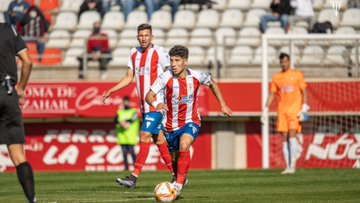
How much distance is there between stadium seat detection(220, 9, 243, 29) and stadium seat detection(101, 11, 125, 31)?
8.93 ft

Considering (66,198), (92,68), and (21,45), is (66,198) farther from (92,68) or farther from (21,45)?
(92,68)

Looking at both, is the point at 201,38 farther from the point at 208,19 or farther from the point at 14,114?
the point at 14,114

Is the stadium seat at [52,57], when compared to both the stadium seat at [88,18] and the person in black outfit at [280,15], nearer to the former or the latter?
the stadium seat at [88,18]

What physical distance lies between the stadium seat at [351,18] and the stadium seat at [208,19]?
3337mm

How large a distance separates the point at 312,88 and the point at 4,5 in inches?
357

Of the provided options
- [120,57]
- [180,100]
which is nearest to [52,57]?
[120,57]

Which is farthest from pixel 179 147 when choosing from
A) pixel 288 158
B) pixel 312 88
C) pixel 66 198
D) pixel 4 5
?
pixel 4 5

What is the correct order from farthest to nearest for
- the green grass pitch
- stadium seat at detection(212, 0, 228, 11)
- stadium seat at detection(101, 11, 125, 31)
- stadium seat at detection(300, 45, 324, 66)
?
stadium seat at detection(212, 0, 228, 11) → stadium seat at detection(101, 11, 125, 31) → stadium seat at detection(300, 45, 324, 66) → the green grass pitch

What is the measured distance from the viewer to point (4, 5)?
27688mm

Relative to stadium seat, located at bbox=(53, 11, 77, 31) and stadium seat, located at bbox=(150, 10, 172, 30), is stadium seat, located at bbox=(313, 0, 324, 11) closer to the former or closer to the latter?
stadium seat, located at bbox=(150, 10, 172, 30)

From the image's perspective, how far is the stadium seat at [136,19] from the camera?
26906 millimetres

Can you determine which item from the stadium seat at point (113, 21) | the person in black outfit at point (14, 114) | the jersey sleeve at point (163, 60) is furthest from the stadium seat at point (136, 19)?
the person in black outfit at point (14, 114)

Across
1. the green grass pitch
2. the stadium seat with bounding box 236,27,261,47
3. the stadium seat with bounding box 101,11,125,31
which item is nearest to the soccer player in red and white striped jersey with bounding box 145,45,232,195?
the green grass pitch

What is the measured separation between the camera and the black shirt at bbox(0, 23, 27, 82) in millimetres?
9609
